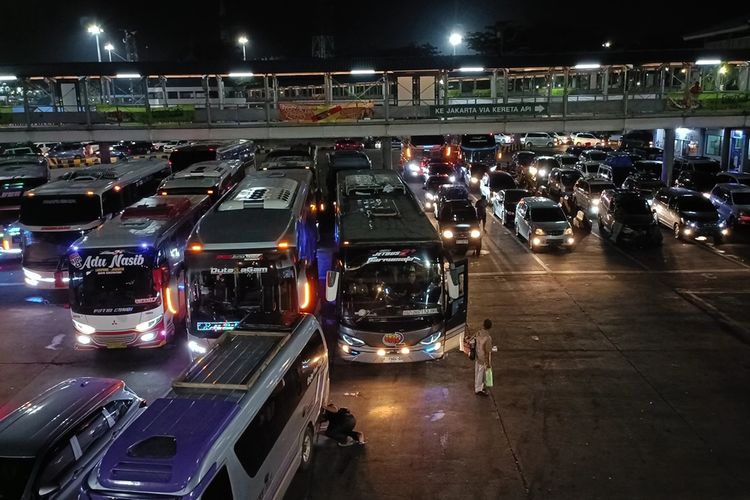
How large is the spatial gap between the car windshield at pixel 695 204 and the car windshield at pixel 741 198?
4.46 ft

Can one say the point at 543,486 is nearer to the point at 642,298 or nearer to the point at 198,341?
the point at 198,341

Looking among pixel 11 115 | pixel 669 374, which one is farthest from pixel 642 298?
pixel 11 115

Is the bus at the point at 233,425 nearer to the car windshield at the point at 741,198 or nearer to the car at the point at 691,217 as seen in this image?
the car at the point at 691,217

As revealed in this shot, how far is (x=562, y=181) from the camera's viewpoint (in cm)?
3120

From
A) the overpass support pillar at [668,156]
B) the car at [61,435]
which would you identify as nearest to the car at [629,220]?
the overpass support pillar at [668,156]

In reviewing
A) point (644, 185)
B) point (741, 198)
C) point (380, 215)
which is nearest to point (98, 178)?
point (380, 215)

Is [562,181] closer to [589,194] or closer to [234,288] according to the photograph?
[589,194]

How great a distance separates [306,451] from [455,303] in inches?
184

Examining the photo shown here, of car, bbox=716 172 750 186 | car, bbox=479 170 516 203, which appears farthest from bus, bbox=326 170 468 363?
car, bbox=716 172 750 186

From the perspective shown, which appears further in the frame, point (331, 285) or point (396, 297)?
point (396, 297)

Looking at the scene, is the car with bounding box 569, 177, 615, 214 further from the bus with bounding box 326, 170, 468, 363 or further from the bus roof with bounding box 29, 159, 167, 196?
the bus roof with bounding box 29, 159, 167, 196

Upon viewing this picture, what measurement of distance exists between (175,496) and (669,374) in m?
9.95

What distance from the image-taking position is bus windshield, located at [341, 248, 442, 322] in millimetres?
12047

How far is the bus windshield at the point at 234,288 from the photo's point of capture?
1179cm
